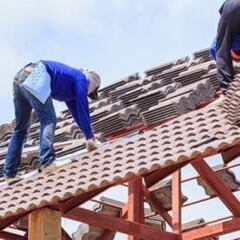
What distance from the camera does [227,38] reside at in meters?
9.09

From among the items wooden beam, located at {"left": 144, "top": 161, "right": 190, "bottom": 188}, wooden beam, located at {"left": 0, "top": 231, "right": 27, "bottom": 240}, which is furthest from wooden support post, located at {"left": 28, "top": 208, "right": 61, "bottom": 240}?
wooden beam, located at {"left": 0, "top": 231, "right": 27, "bottom": 240}

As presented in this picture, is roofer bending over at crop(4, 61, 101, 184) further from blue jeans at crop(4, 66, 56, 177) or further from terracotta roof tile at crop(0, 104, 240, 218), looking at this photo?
terracotta roof tile at crop(0, 104, 240, 218)

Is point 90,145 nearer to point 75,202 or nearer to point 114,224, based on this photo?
point 114,224

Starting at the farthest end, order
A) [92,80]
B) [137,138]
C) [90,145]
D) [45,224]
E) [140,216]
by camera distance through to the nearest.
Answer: [140,216] → [92,80] → [90,145] → [137,138] → [45,224]

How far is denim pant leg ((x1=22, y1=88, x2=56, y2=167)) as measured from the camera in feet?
30.0

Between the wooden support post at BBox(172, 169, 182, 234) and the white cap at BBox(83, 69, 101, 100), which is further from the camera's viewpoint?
the wooden support post at BBox(172, 169, 182, 234)

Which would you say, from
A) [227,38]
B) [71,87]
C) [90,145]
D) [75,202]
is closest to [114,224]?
[75,202]

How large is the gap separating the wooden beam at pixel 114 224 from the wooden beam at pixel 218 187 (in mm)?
805

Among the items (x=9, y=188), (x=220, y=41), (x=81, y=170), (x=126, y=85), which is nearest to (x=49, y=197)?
(x=81, y=170)

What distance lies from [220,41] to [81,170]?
1.92m

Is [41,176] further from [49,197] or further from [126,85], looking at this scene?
[126,85]

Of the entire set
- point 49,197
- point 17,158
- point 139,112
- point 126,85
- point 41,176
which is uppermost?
point 126,85

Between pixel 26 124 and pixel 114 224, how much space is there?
1.66 meters

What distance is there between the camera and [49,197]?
802 centimetres
